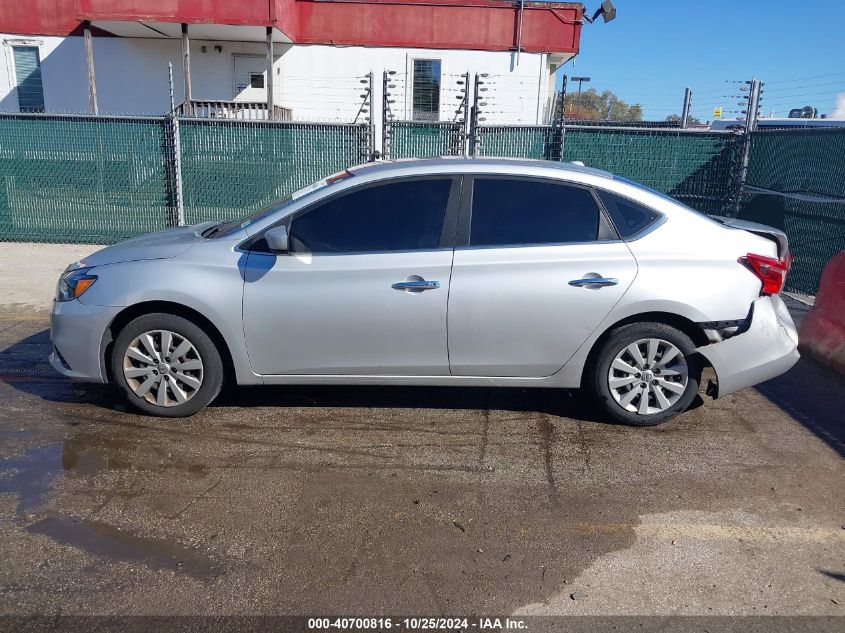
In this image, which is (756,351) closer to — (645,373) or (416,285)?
(645,373)

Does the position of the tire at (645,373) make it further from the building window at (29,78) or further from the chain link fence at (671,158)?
the building window at (29,78)

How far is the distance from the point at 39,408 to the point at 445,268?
3083 millimetres

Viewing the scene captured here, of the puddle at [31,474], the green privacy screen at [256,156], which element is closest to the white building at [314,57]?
the green privacy screen at [256,156]

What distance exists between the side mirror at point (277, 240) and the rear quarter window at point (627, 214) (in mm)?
2114

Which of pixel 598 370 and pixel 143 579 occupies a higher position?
pixel 598 370

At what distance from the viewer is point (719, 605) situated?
9.87 ft

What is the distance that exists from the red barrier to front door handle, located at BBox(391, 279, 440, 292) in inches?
151

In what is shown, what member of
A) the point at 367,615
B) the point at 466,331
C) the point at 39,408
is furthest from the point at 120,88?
the point at 367,615

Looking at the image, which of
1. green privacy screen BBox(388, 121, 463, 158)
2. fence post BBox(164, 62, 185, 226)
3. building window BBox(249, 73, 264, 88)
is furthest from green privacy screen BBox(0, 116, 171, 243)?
building window BBox(249, 73, 264, 88)

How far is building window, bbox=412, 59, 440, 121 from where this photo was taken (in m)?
21.4

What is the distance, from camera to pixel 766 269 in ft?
15.3

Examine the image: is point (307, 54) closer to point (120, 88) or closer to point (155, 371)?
point (120, 88)

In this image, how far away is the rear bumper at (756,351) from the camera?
467 centimetres

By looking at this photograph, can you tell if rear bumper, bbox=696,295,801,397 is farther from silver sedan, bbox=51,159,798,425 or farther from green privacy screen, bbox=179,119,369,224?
green privacy screen, bbox=179,119,369,224
